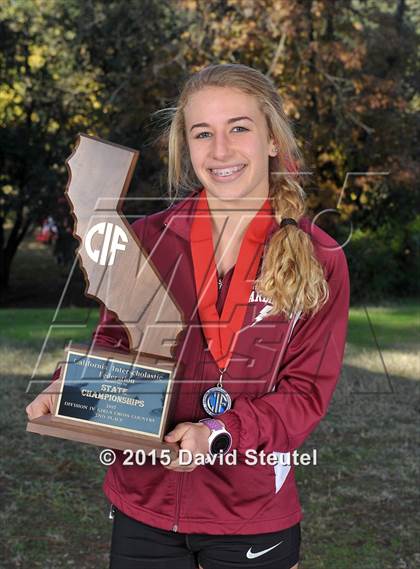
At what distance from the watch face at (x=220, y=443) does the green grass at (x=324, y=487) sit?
7.38 feet

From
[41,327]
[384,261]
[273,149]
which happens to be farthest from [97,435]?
[384,261]

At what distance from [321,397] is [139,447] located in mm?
457

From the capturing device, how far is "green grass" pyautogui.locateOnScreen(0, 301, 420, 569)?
13.3 ft

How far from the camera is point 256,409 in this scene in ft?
6.44

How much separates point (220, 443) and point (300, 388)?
0.25m

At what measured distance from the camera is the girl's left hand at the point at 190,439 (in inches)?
73.5

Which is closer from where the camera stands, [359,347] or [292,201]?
[292,201]

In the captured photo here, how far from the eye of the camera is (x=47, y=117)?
55.8 feet

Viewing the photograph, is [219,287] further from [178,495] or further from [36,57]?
[36,57]

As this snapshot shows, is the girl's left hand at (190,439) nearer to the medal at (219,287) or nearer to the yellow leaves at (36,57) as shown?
the medal at (219,287)

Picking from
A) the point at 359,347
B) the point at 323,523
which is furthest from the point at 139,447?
the point at 359,347

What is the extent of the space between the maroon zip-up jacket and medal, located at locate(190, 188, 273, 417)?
0.07 ft

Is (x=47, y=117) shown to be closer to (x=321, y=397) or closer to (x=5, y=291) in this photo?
(x=5, y=291)

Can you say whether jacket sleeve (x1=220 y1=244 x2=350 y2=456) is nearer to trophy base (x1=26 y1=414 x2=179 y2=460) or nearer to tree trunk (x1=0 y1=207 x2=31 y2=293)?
trophy base (x1=26 y1=414 x2=179 y2=460)
